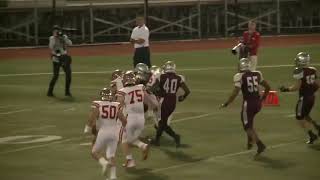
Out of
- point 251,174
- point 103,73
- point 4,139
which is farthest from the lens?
point 103,73

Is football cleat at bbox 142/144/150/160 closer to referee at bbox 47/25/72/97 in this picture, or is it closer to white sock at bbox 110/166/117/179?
white sock at bbox 110/166/117/179

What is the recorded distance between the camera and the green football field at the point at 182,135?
1188 centimetres

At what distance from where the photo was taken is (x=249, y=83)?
13.0 m

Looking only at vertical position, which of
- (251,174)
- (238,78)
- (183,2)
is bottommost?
(251,174)

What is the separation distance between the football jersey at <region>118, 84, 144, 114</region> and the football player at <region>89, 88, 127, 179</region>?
115 cm

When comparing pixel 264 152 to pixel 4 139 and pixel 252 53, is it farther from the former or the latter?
pixel 252 53

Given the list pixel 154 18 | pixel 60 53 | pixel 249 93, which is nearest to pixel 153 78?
pixel 249 93

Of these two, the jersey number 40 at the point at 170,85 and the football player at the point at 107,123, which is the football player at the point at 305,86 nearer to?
the jersey number 40 at the point at 170,85

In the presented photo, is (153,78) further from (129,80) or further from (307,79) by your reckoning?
(307,79)

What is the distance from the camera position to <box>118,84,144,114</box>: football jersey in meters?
12.3

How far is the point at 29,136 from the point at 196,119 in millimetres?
4048

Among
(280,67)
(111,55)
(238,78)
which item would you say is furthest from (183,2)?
(238,78)

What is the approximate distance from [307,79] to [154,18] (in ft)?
96.4

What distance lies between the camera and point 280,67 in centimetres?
2703
